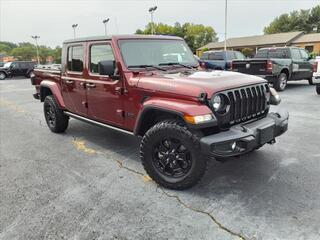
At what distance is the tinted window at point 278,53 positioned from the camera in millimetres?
12117

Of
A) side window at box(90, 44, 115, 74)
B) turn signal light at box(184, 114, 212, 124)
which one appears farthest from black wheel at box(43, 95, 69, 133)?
turn signal light at box(184, 114, 212, 124)

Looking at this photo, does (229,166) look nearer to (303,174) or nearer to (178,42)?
(303,174)

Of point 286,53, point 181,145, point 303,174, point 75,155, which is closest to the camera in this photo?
point 181,145

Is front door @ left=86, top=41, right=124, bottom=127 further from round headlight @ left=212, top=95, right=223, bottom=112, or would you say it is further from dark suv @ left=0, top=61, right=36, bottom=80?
dark suv @ left=0, top=61, right=36, bottom=80

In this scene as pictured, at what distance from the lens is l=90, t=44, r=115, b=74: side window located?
167 inches

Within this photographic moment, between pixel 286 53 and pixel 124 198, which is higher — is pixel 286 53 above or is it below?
above

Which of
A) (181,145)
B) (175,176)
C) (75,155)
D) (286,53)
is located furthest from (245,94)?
(286,53)

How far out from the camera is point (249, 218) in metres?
2.88

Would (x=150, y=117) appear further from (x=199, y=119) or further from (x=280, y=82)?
(x=280, y=82)

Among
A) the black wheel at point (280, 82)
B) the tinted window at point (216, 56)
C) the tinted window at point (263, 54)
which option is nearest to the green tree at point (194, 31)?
the tinted window at point (216, 56)

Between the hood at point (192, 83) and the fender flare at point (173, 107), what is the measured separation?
11cm

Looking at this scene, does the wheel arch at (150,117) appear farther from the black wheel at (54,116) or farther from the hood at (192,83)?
the black wheel at (54,116)

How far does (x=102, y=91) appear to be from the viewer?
4.39 m

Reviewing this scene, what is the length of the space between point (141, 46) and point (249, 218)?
2.73 metres
